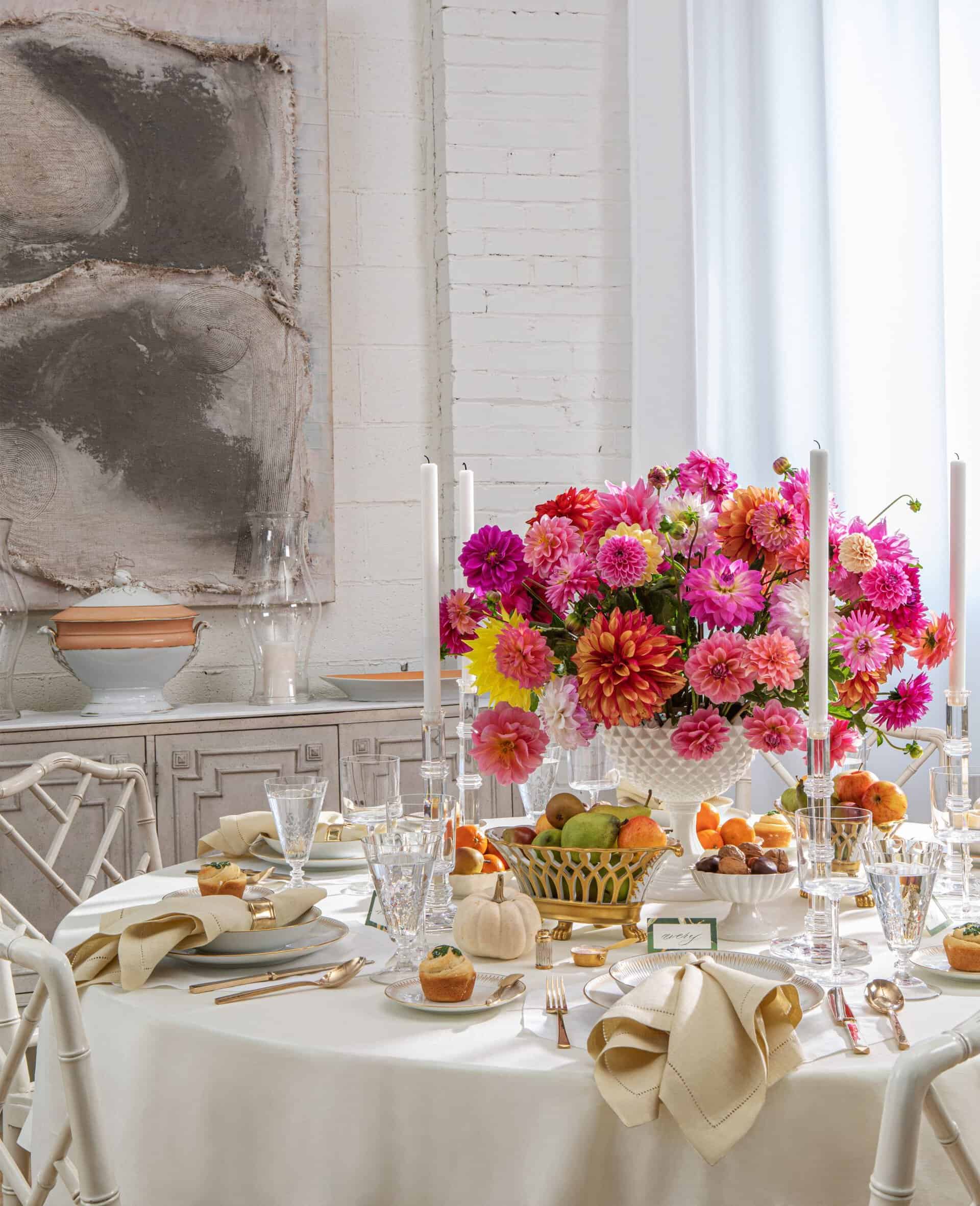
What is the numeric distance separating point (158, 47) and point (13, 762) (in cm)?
186

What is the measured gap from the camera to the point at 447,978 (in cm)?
121

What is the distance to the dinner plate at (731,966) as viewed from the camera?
46.5 inches

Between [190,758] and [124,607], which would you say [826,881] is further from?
[124,607]

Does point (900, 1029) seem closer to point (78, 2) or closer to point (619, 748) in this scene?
point (619, 748)

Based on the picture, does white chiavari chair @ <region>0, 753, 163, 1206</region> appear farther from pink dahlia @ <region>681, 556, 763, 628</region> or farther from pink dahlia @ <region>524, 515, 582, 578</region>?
pink dahlia @ <region>681, 556, 763, 628</region>

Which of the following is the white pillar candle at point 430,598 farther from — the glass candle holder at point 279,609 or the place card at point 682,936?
the glass candle holder at point 279,609

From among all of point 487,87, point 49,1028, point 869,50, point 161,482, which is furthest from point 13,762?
point 869,50

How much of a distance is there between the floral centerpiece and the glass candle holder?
1629 mm

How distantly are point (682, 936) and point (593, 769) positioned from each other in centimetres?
38

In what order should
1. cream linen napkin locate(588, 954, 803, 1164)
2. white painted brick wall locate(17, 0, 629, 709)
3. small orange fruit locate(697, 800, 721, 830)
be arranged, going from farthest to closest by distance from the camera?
white painted brick wall locate(17, 0, 629, 709)
small orange fruit locate(697, 800, 721, 830)
cream linen napkin locate(588, 954, 803, 1164)

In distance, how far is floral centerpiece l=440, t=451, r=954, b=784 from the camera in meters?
1.45

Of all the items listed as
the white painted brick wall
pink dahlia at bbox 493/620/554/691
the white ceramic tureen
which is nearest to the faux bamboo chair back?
pink dahlia at bbox 493/620/554/691

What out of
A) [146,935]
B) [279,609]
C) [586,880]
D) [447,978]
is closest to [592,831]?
[586,880]

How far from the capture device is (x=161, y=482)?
10.8ft
